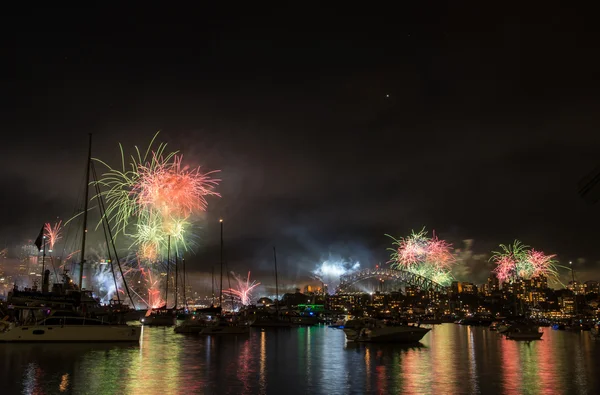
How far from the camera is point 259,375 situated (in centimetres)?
2019

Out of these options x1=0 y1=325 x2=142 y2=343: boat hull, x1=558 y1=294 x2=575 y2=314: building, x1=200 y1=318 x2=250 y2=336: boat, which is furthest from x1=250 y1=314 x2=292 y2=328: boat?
x1=558 y1=294 x2=575 y2=314: building

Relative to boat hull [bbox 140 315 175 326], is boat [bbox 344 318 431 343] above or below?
above

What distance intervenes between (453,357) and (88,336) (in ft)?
75.9

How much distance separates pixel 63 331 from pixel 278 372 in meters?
18.0

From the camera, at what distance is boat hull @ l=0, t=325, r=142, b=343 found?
31.5 m

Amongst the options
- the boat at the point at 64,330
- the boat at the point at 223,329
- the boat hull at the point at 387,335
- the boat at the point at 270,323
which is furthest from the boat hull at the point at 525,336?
the boat at the point at 270,323

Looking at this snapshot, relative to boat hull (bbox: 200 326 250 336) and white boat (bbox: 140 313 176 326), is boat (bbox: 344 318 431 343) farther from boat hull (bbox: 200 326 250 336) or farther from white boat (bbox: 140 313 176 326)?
white boat (bbox: 140 313 176 326)

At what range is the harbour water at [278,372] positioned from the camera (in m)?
16.5

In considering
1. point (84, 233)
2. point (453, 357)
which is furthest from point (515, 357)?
point (84, 233)

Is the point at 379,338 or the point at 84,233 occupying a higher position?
the point at 84,233

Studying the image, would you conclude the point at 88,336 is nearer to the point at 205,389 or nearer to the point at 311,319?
the point at 205,389

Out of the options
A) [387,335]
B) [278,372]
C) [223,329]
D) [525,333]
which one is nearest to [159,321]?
[223,329]

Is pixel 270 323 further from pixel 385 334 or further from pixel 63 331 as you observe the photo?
pixel 63 331

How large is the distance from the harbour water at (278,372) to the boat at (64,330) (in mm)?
1599
